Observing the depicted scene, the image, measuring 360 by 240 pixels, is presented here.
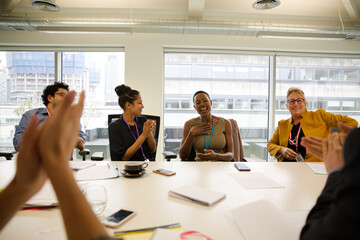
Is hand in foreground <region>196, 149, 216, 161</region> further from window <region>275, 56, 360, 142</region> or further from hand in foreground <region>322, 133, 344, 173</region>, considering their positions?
window <region>275, 56, 360, 142</region>

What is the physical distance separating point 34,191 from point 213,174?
1.26 m

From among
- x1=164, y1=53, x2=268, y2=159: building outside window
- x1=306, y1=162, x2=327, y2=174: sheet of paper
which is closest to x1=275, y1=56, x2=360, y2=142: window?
x1=164, y1=53, x2=268, y2=159: building outside window

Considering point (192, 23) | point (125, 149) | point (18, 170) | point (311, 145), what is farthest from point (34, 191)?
point (192, 23)

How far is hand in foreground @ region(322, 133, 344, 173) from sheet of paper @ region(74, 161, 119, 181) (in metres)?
1.31

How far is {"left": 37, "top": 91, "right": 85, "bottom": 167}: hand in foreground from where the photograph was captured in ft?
2.02

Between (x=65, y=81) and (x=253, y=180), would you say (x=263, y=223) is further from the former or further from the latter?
(x=65, y=81)

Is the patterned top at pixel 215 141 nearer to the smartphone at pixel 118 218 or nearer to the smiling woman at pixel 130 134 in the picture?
the smiling woman at pixel 130 134

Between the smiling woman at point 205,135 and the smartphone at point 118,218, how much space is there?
1.56 m

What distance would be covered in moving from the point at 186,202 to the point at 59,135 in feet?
2.70

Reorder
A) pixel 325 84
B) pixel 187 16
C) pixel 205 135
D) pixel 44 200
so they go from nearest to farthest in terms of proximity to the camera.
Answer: pixel 44 200, pixel 205 135, pixel 187 16, pixel 325 84

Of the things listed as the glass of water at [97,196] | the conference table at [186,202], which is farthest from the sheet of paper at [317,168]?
the glass of water at [97,196]

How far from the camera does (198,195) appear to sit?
1.29 m

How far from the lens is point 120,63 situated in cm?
459

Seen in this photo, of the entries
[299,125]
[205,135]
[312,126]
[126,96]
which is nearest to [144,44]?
[126,96]
